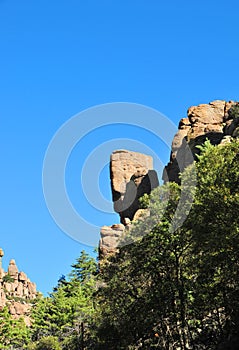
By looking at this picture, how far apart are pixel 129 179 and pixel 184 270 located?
43243mm

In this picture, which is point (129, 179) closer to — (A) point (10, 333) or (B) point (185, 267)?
(A) point (10, 333)

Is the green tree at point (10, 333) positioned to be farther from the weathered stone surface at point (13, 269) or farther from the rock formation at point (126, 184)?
the weathered stone surface at point (13, 269)

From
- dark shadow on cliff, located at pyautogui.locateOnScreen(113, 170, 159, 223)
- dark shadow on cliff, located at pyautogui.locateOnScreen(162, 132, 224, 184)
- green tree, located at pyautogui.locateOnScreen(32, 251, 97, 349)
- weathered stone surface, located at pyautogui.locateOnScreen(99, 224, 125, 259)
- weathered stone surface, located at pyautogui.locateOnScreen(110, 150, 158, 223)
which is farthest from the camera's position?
weathered stone surface, located at pyautogui.locateOnScreen(110, 150, 158, 223)

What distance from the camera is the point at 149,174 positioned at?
61.8 meters

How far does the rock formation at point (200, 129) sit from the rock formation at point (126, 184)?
18.8 feet

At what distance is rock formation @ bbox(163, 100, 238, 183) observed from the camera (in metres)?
53.5

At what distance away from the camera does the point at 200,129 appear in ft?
183

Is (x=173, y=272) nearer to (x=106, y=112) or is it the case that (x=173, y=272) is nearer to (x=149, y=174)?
(x=106, y=112)

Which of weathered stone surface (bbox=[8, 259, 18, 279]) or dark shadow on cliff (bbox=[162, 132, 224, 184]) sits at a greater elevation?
weathered stone surface (bbox=[8, 259, 18, 279])

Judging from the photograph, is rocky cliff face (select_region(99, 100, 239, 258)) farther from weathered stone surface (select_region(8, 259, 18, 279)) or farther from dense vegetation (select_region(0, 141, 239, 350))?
weathered stone surface (select_region(8, 259, 18, 279))

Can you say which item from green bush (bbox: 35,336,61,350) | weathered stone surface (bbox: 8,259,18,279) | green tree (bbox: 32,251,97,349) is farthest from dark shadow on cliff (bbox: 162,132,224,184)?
weathered stone surface (bbox: 8,259,18,279)

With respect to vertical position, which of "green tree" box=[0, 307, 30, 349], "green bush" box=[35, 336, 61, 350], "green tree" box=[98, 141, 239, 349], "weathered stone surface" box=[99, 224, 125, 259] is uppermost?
"weathered stone surface" box=[99, 224, 125, 259]

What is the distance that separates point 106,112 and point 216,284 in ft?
39.6

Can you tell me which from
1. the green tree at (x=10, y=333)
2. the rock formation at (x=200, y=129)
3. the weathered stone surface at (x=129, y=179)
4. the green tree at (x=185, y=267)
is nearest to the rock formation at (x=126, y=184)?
the weathered stone surface at (x=129, y=179)
